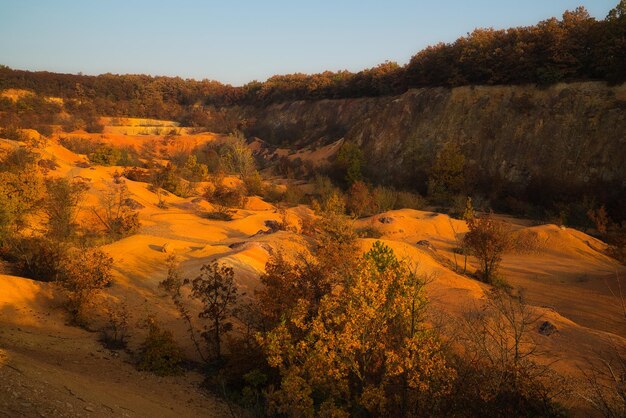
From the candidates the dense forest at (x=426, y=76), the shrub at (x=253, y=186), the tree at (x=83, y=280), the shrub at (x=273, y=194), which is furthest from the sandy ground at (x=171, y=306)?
the dense forest at (x=426, y=76)

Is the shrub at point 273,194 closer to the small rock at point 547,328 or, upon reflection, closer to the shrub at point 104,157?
the shrub at point 104,157

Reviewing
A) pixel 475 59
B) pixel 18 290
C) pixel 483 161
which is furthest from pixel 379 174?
pixel 18 290

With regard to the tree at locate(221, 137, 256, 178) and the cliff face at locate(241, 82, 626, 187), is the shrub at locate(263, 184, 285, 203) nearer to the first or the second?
the tree at locate(221, 137, 256, 178)

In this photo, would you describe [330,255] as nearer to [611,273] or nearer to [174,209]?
[611,273]

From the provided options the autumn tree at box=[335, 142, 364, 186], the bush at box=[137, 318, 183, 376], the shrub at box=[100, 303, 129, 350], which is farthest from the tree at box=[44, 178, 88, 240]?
the autumn tree at box=[335, 142, 364, 186]

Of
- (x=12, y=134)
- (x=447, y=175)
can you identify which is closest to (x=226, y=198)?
(x=447, y=175)
